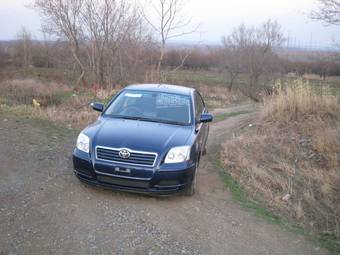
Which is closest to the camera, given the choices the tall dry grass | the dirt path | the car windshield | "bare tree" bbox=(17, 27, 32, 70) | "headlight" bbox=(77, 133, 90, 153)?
the dirt path

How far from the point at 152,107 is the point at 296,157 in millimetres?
3476

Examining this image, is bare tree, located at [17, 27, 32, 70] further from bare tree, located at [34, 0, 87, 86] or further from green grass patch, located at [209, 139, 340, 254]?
green grass patch, located at [209, 139, 340, 254]

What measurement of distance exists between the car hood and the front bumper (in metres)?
0.27

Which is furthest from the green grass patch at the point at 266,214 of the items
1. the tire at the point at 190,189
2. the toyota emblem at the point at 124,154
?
the toyota emblem at the point at 124,154

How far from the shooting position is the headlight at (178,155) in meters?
5.06

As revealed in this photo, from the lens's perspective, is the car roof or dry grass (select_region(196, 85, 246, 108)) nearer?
the car roof

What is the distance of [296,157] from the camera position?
26.3ft

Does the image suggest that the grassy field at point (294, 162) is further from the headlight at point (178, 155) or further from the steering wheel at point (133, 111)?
the steering wheel at point (133, 111)

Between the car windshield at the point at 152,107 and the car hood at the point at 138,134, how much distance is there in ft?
0.85

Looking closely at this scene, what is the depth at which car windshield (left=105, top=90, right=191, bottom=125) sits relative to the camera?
20.1 ft

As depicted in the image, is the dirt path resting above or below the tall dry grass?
below

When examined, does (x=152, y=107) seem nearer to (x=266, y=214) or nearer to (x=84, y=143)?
(x=84, y=143)

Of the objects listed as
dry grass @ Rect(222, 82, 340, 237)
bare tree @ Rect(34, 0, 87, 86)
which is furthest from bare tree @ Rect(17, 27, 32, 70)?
dry grass @ Rect(222, 82, 340, 237)

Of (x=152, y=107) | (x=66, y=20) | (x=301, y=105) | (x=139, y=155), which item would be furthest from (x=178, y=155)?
(x=66, y=20)
